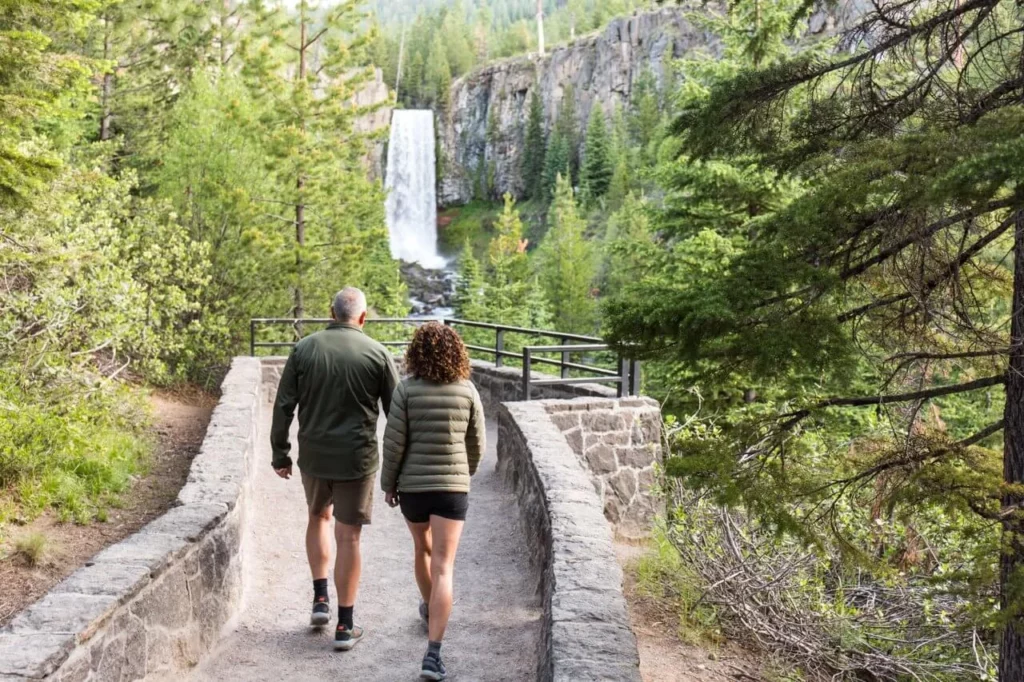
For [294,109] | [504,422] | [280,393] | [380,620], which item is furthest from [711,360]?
[294,109]

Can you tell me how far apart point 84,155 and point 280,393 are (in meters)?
15.5

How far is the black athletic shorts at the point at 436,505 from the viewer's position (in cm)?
446

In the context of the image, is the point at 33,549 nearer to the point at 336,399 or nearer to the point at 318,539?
the point at 318,539

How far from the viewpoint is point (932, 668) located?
18.8ft

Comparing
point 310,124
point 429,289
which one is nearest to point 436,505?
point 310,124

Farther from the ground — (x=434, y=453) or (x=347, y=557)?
(x=434, y=453)

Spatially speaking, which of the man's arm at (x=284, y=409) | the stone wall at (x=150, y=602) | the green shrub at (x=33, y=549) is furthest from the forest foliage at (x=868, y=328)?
the green shrub at (x=33, y=549)

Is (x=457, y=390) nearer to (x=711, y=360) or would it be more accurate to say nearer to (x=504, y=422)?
(x=711, y=360)

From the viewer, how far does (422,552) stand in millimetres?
4746

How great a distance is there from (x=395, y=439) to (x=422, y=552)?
0.68 m

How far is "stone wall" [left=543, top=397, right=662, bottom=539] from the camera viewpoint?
908 cm

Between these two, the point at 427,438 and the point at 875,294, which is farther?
the point at 875,294

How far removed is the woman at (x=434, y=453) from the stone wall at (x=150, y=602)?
1.20 meters

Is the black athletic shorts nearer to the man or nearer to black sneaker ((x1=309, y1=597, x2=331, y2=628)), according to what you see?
the man
